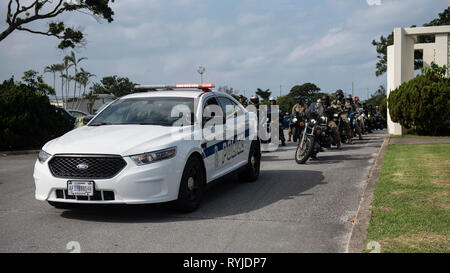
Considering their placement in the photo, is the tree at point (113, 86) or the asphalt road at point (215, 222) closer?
the asphalt road at point (215, 222)

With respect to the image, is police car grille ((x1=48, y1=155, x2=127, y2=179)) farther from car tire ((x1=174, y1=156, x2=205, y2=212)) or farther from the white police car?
car tire ((x1=174, y1=156, x2=205, y2=212))

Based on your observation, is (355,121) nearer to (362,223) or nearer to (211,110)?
(211,110)

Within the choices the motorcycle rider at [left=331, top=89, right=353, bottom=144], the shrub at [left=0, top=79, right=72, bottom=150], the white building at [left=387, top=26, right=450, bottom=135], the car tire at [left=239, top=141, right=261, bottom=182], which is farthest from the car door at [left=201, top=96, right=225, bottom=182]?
the white building at [left=387, top=26, right=450, bottom=135]

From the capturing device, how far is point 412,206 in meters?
6.57

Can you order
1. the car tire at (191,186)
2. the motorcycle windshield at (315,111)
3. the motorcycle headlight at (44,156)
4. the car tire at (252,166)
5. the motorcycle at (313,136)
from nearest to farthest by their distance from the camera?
the motorcycle headlight at (44,156) < the car tire at (191,186) < the car tire at (252,166) < the motorcycle at (313,136) < the motorcycle windshield at (315,111)

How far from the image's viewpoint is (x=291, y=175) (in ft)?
33.2

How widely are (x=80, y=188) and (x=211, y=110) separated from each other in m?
2.57

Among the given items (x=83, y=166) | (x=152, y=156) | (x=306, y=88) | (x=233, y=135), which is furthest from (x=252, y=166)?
(x=306, y=88)

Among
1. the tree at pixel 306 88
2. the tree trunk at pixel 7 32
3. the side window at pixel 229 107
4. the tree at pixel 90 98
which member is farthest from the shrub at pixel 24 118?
the tree at pixel 306 88

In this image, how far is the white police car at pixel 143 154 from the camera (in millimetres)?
6036

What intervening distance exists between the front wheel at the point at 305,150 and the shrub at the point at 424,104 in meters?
7.73

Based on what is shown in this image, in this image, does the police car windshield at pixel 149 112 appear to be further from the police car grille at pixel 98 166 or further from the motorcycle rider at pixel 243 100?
the motorcycle rider at pixel 243 100
